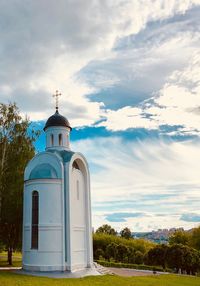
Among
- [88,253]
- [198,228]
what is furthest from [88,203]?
[198,228]

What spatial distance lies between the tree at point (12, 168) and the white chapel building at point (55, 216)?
95.1 inches

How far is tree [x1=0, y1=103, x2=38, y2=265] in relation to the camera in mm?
26188

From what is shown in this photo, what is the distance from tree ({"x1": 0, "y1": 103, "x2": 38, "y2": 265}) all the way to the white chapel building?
7.93ft

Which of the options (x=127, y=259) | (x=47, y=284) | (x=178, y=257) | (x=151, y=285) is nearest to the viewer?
(x=47, y=284)

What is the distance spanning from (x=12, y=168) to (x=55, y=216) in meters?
6.08

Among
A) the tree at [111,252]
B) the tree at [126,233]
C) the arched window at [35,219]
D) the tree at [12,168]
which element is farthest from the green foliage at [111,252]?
the tree at [126,233]

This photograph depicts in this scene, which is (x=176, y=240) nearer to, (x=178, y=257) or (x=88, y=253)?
(x=178, y=257)

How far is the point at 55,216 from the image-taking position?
22953mm

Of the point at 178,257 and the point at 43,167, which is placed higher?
the point at 43,167

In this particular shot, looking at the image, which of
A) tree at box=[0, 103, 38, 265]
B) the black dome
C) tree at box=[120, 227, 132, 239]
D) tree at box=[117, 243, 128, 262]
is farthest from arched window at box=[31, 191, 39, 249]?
tree at box=[120, 227, 132, 239]

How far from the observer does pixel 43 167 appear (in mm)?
23906

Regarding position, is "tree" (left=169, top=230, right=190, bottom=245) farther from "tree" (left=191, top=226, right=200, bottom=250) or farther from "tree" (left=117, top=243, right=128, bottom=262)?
"tree" (left=117, top=243, right=128, bottom=262)

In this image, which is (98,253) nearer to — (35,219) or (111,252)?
(111,252)

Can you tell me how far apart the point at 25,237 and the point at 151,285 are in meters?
8.67
